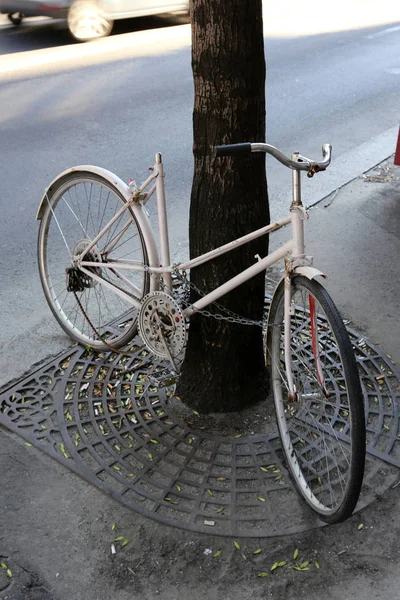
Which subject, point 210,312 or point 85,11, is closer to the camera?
point 210,312

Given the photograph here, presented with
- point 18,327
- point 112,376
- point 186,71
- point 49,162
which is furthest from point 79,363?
point 186,71

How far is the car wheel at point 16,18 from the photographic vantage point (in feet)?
42.7

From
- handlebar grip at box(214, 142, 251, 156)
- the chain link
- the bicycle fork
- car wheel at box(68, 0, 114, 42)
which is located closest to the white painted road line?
car wheel at box(68, 0, 114, 42)

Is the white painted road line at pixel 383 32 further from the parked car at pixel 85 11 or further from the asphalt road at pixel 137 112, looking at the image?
the parked car at pixel 85 11

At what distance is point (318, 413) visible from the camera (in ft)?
11.6

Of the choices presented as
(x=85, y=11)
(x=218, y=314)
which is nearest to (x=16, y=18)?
(x=85, y=11)

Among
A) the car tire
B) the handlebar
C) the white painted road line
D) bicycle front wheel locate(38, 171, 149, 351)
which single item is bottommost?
the white painted road line

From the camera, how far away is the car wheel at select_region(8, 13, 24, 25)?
13.0m

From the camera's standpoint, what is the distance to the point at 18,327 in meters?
4.52

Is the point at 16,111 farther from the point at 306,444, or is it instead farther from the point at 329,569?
the point at 329,569

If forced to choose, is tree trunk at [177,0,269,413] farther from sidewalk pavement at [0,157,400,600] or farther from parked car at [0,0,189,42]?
parked car at [0,0,189,42]

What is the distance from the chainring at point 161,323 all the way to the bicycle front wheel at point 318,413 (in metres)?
0.46

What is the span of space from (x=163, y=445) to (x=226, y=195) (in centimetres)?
125

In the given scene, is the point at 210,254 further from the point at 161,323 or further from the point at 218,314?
the point at 161,323
